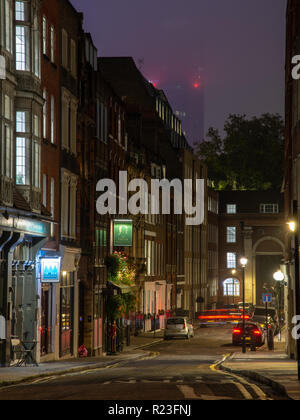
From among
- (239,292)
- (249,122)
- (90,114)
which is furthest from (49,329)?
(249,122)

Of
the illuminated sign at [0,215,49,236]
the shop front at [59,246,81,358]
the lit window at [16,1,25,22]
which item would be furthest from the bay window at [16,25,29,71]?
the shop front at [59,246,81,358]

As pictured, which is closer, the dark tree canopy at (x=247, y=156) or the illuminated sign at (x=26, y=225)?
the illuminated sign at (x=26, y=225)

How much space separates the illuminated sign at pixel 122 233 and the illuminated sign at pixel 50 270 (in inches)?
641

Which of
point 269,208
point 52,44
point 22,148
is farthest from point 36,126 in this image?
point 269,208

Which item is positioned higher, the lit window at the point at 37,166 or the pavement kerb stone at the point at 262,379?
the lit window at the point at 37,166

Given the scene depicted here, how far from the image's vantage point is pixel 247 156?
141 meters

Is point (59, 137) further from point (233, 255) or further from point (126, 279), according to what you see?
point (233, 255)

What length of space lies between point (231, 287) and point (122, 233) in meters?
74.0

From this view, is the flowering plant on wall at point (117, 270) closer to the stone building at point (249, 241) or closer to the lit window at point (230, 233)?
the stone building at point (249, 241)

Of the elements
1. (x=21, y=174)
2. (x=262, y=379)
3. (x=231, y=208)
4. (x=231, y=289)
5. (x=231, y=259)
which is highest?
(x=231, y=208)

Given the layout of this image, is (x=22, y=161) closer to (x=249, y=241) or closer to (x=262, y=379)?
(x=262, y=379)

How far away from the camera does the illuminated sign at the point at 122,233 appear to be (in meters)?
52.2

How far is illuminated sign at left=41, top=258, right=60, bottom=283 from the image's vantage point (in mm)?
35250

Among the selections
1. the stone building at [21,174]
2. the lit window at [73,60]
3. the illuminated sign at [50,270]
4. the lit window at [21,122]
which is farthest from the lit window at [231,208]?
the lit window at [21,122]
